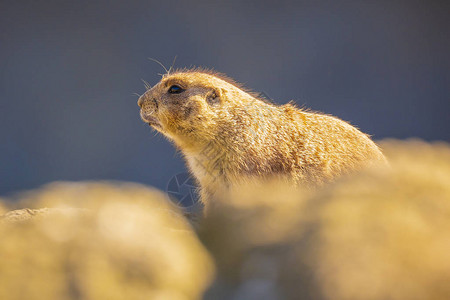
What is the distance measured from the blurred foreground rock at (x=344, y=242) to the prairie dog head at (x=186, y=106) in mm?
510

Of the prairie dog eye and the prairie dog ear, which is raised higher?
the prairie dog ear

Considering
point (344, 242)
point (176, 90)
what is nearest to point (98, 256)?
point (344, 242)

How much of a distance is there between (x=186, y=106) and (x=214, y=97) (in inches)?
4.7

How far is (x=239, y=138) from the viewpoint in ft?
5.07

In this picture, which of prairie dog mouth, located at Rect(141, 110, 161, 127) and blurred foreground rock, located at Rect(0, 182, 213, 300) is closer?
blurred foreground rock, located at Rect(0, 182, 213, 300)

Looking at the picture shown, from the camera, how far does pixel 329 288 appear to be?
79cm

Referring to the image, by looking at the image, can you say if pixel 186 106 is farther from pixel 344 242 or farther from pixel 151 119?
pixel 344 242

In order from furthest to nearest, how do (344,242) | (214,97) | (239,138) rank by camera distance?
(214,97), (239,138), (344,242)

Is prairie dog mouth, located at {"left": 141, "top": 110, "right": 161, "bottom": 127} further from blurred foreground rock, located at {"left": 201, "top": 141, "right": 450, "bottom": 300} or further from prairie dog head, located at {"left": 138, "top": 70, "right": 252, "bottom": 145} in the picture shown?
blurred foreground rock, located at {"left": 201, "top": 141, "right": 450, "bottom": 300}

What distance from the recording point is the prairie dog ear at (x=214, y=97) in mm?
1641

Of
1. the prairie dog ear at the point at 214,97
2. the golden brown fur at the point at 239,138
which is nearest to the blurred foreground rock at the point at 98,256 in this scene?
the golden brown fur at the point at 239,138

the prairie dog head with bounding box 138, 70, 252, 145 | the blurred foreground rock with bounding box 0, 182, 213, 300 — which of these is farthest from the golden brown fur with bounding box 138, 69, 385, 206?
the blurred foreground rock with bounding box 0, 182, 213, 300

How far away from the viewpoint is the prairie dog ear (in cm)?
164

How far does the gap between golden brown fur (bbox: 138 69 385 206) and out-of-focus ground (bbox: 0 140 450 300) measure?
399mm
